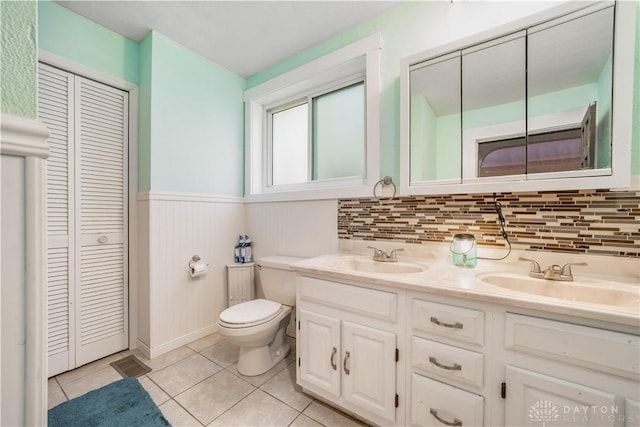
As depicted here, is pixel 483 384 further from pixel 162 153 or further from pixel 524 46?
pixel 162 153

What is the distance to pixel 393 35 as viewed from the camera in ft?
5.74

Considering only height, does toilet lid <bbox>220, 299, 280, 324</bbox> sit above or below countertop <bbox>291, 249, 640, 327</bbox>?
below

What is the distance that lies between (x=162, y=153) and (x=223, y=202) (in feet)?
2.10

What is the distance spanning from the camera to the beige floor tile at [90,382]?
1564 mm

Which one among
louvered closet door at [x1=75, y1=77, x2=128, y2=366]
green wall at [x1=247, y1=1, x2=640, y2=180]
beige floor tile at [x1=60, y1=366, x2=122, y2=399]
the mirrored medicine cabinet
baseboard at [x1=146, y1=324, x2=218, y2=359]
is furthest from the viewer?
baseboard at [x1=146, y1=324, x2=218, y2=359]

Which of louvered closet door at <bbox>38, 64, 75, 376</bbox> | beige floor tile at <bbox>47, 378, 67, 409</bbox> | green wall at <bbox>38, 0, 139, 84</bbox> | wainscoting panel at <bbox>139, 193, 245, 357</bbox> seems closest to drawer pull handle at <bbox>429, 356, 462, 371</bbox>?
wainscoting panel at <bbox>139, 193, 245, 357</bbox>

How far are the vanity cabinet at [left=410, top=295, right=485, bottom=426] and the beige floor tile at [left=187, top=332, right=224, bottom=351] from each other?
1.65m

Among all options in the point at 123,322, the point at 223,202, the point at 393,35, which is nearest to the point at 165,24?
the point at 223,202

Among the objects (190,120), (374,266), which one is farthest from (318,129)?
(374,266)

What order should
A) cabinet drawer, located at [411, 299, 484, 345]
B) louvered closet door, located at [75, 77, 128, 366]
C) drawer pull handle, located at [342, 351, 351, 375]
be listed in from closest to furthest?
cabinet drawer, located at [411, 299, 484, 345], drawer pull handle, located at [342, 351, 351, 375], louvered closet door, located at [75, 77, 128, 366]

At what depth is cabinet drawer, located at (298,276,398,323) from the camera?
3.94 ft

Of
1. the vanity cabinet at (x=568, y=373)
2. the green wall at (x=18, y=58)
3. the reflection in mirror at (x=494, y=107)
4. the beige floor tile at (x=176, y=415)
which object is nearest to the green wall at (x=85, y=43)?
the green wall at (x=18, y=58)

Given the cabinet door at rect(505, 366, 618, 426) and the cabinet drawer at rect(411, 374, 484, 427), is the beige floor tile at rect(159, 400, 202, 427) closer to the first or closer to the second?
the cabinet drawer at rect(411, 374, 484, 427)

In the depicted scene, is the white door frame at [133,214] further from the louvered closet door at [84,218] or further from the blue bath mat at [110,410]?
the blue bath mat at [110,410]
